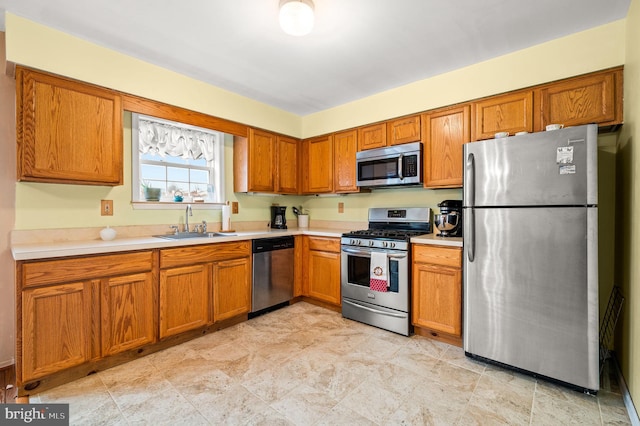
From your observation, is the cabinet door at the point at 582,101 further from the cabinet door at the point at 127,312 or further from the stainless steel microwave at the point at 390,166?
the cabinet door at the point at 127,312

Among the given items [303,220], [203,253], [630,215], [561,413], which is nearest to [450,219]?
[630,215]

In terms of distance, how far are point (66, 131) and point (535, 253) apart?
3.48 meters

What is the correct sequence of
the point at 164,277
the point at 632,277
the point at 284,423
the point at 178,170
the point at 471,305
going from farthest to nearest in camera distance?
the point at 178,170, the point at 164,277, the point at 471,305, the point at 632,277, the point at 284,423

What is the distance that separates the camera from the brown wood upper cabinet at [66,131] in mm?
2068

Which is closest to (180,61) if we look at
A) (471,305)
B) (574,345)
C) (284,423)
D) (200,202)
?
(200,202)

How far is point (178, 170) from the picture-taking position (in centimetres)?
325

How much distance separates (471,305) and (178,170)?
3.11 m

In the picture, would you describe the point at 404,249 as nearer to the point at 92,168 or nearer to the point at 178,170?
the point at 178,170

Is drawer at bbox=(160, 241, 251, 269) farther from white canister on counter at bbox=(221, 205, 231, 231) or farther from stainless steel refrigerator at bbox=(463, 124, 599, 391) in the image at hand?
stainless steel refrigerator at bbox=(463, 124, 599, 391)

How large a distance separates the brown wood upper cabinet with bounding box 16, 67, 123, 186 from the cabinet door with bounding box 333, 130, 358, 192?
7.50 feet

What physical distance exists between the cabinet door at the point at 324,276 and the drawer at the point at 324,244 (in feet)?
0.16

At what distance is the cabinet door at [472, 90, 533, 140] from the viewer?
2.45 meters

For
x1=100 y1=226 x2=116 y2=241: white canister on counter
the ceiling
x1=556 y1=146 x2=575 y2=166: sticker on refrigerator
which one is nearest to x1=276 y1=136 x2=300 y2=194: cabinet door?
the ceiling

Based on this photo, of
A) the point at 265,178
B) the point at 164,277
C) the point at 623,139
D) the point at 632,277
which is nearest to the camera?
the point at 632,277
